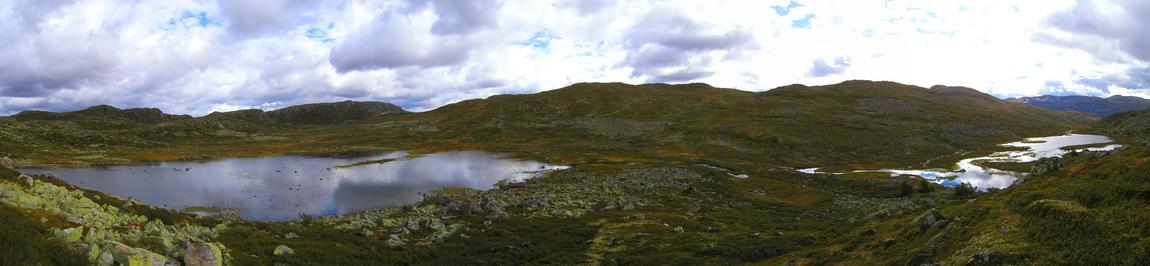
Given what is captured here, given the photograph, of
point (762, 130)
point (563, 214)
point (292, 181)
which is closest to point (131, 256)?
point (563, 214)

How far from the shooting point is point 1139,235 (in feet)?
47.4

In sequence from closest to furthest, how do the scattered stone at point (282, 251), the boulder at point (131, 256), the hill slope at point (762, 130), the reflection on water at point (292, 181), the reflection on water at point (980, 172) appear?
the boulder at point (131, 256) → the scattered stone at point (282, 251) → the reflection on water at point (292, 181) → the reflection on water at point (980, 172) → the hill slope at point (762, 130)

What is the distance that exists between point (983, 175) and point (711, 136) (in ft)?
197

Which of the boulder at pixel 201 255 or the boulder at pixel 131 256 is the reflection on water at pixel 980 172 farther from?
the boulder at pixel 131 256

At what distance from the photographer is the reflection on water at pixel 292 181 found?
2244 inches

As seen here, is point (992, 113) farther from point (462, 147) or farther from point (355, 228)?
point (355, 228)

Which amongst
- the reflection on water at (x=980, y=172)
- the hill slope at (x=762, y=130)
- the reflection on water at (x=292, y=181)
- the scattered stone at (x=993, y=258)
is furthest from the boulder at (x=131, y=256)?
the hill slope at (x=762, y=130)

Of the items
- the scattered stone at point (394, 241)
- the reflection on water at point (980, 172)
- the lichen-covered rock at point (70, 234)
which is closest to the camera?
the lichen-covered rock at point (70, 234)

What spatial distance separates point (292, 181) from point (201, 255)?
206 feet

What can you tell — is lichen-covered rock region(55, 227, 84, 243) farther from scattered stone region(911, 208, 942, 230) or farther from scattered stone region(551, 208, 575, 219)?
scattered stone region(911, 208, 942, 230)

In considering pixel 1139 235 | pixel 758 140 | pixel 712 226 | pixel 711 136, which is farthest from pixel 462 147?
pixel 1139 235

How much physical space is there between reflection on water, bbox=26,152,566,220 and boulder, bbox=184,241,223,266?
29111 mm

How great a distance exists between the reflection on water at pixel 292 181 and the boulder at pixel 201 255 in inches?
1146

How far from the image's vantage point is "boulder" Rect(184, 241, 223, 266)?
20344 millimetres
